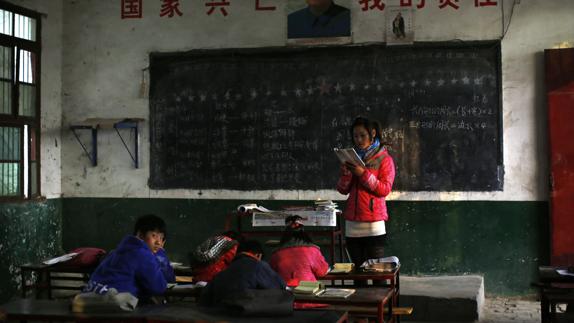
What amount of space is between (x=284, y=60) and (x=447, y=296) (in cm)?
271

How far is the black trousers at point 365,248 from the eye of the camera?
16.4 feet

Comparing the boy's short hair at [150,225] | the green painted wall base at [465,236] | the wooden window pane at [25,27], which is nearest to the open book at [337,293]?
the boy's short hair at [150,225]

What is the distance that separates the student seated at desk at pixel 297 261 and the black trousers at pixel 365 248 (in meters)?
0.59

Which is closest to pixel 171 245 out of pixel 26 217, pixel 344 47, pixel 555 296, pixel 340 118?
pixel 26 217

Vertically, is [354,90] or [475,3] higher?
[475,3]

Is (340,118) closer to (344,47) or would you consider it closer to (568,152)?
(344,47)

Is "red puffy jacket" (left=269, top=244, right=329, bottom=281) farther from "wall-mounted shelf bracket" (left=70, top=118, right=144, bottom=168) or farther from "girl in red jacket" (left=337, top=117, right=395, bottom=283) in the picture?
"wall-mounted shelf bracket" (left=70, top=118, right=144, bottom=168)

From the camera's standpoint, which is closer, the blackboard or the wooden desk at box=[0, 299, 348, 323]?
the wooden desk at box=[0, 299, 348, 323]

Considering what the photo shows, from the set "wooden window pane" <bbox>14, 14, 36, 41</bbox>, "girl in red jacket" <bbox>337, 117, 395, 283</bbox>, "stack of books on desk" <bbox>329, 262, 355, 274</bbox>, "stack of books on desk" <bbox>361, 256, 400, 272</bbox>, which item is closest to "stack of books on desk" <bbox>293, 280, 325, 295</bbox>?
"stack of books on desk" <bbox>329, 262, 355, 274</bbox>

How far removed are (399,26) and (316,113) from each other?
1.11 metres

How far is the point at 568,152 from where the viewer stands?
6.26m

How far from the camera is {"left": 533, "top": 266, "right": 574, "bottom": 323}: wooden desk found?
3.82 metres

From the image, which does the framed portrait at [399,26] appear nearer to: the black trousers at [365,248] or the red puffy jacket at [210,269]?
the black trousers at [365,248]

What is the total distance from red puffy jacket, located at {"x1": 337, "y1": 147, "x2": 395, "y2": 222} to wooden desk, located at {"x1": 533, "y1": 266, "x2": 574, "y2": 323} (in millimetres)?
1182
